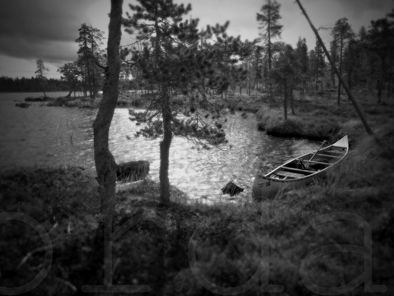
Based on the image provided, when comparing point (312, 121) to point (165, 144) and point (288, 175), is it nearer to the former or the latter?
point (288, 175)

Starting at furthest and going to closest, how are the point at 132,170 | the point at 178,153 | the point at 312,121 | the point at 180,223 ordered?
the point at 312,121 < the point at 178,153 < the point at 132,170 < the point at 180,223

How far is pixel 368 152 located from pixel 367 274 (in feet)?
23.7

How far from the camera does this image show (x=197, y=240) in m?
6.07

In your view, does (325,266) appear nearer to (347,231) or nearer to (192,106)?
(347,231)

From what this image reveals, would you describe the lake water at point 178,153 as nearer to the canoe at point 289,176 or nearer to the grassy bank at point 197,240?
the canoe at point 289,176

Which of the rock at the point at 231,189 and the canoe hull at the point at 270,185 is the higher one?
the canoe hull at the point at 270,185

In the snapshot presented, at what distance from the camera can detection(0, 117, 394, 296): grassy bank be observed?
4.37m

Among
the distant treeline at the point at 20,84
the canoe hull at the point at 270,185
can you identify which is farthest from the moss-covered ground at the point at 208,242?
the distant treeline at the point at 20,84

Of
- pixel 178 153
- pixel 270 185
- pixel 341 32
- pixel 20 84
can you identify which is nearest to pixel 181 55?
pixel 270 185

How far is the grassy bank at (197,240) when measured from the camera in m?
4.37

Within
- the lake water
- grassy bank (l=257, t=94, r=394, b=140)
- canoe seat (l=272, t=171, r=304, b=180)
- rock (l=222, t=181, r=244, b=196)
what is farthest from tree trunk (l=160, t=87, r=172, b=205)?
grassy bank (l=257, t=94, r=394, b=140)

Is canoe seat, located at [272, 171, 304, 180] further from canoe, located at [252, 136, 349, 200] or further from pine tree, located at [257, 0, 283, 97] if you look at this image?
pine tree, located at [257, 0, 283, 97]

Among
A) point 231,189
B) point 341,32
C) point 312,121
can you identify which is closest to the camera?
point 231,189

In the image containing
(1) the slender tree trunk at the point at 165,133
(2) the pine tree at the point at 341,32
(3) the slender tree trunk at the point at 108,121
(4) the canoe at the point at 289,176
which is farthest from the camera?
(2) the pine tree at the point at 341,32
